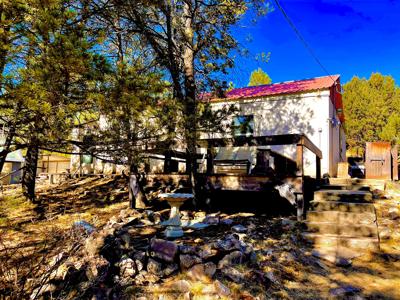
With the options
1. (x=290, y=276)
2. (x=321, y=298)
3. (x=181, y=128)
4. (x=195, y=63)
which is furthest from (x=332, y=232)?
(x=195, y=63)

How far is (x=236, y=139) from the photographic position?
7.52 meters

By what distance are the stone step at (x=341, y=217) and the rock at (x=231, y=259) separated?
2.55m

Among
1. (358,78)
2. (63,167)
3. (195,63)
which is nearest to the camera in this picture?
(195,63)

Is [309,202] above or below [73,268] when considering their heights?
above

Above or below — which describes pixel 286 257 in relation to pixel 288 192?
below

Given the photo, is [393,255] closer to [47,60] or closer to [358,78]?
[47,60]

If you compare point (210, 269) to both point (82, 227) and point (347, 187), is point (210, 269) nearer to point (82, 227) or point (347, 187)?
point (82, 227)

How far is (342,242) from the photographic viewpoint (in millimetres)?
5469

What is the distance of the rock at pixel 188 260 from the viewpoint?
169 inches

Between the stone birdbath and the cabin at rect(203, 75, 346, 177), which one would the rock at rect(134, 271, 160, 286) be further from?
the cabin at rect(203, 75, 346, 177)

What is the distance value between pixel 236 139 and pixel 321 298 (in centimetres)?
442

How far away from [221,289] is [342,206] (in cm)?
398

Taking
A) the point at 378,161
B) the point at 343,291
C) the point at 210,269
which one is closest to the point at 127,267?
the point at 210,269

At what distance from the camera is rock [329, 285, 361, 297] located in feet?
12.3
